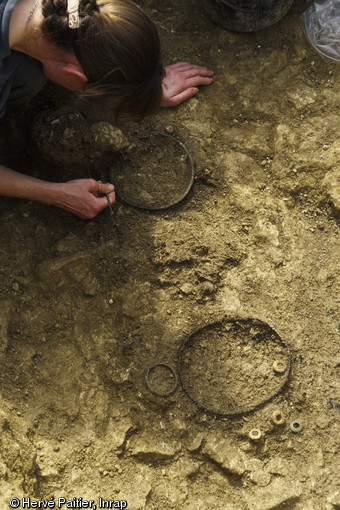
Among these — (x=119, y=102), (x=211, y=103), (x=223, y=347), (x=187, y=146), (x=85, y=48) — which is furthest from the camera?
(x=211, y=103)

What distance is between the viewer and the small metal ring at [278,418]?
2621 mm

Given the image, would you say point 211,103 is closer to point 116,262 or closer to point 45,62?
point 116,262

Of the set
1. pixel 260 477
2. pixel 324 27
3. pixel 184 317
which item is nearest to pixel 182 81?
pixel 324 27

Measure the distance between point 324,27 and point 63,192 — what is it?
227 centimetres

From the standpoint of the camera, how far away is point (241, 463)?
2541 millimetres

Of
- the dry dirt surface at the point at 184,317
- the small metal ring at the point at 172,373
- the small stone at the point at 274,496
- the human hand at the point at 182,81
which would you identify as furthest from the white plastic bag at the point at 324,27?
the small stone at the point at 274,496

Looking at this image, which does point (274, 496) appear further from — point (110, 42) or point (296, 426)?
point (110, 42)

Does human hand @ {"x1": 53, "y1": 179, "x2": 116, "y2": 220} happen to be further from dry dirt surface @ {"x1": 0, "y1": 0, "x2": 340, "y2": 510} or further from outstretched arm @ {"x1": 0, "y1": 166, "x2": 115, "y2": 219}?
dry dirt surface @ {"x1": 0, "y1": 0, "x2": 340, "y2": 510}

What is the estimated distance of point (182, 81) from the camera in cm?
355

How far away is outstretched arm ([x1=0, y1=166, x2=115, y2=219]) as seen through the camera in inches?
108

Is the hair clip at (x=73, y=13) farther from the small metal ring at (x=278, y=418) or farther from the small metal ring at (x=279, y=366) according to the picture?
the small metal ring at (x=278, y=418)

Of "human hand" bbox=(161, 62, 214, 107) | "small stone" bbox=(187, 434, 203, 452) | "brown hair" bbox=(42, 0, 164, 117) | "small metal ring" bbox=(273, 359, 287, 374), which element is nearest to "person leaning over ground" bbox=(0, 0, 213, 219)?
"brown hair" bbox=(42, 0, 164, 117)

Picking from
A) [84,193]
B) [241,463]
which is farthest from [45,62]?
[241,463]

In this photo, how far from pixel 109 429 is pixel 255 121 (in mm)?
2151
